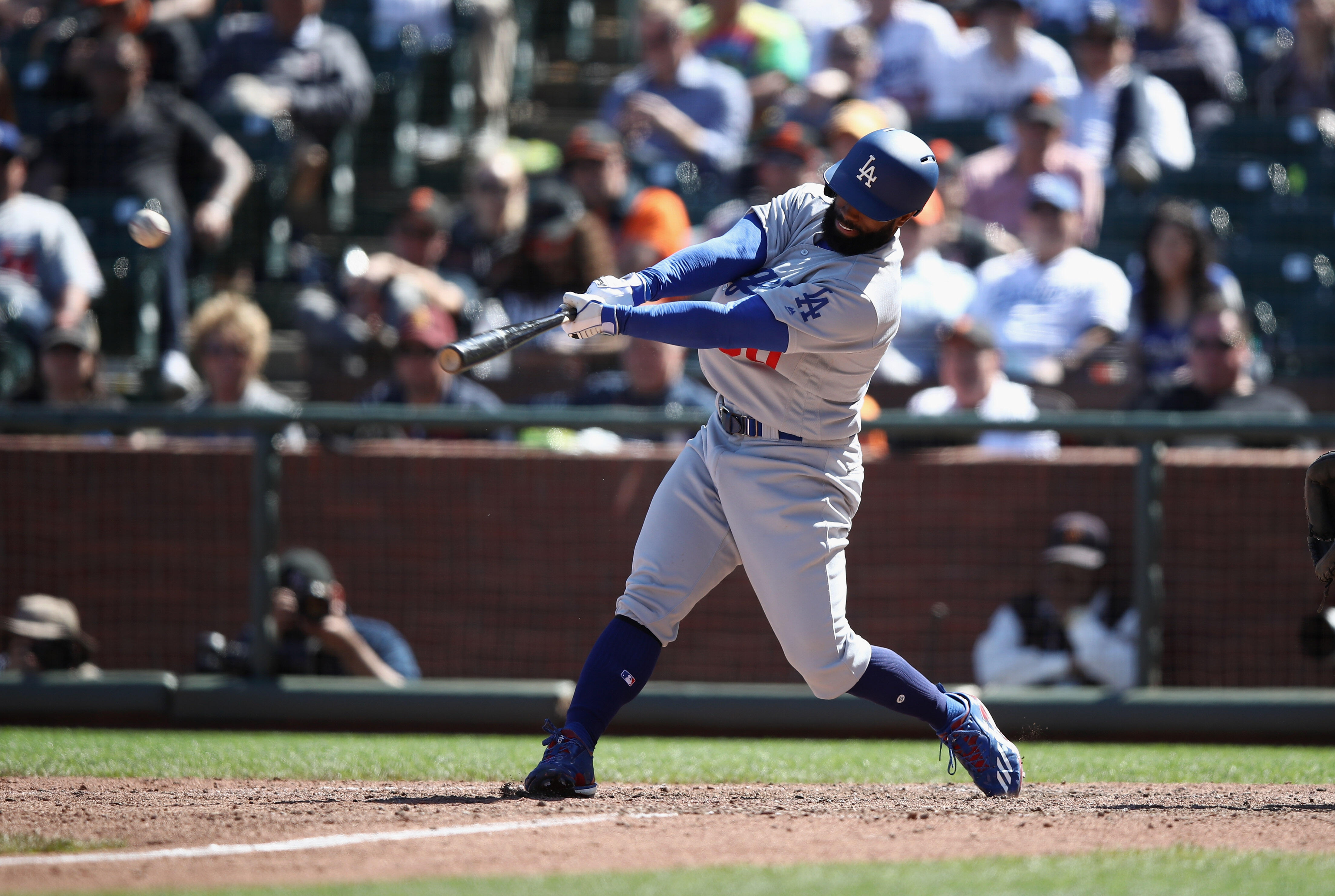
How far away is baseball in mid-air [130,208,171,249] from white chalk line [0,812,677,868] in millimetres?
3155

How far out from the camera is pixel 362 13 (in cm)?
1061

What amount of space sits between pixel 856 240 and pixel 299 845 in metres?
1.93

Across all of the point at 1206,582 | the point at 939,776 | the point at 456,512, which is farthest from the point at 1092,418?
the point at 456,512

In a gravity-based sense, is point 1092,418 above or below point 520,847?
above

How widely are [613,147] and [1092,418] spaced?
11.4 feet

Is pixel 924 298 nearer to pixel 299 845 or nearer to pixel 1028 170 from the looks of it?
pixel 1028 170

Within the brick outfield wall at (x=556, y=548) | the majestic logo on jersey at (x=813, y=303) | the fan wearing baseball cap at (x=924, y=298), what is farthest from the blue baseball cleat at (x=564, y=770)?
the fan wearing baseball cap at (x=924, y=298)

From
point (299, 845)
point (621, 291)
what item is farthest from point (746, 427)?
point (299, 845)

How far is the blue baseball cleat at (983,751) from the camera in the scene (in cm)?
402

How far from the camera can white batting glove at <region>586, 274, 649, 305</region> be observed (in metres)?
3.63

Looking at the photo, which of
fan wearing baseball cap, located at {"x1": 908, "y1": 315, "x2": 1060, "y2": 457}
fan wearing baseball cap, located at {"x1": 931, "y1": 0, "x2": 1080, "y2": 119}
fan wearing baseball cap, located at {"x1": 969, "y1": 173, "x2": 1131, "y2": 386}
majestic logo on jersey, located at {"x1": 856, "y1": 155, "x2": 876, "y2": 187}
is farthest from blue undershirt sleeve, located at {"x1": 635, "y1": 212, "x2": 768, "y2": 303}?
fan wearing baseball cap, located at {"x1": 931, "y1": 0, "x2": 1080, "y2": 119}

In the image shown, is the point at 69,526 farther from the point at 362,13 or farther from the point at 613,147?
the point at 362,13

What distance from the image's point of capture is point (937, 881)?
114 inches

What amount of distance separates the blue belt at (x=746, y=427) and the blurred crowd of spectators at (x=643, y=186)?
250 cm
